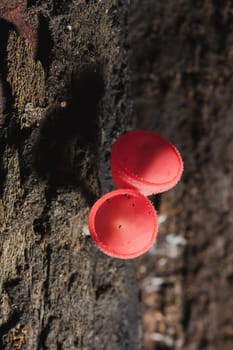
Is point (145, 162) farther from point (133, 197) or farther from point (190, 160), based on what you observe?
point (190, 160)

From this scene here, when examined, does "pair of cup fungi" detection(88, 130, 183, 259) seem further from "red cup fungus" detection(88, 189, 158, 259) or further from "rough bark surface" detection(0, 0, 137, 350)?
"rough bark surface" detection(0, 0, 137, 350)

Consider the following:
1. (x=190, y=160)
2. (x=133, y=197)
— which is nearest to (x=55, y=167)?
(x=133, y=197)

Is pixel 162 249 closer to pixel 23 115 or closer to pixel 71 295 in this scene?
pixel 71 295

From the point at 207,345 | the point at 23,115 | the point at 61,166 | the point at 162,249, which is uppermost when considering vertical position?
the point at 23,115

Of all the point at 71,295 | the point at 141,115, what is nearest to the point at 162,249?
the point at 141,115

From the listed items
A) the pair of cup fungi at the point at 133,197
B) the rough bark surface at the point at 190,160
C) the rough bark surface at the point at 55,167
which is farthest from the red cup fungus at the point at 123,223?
the rough bark surface at the point at 190,160
